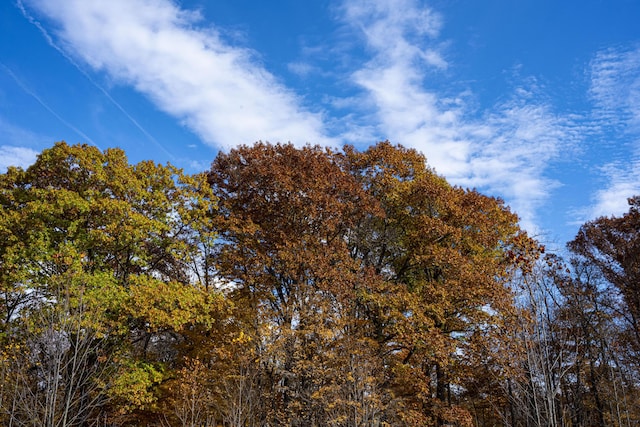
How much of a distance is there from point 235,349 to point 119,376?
11.9 feet

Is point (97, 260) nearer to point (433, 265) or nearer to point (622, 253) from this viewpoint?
point (433, 265)

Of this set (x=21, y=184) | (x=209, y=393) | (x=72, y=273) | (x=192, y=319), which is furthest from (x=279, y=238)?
(x=21, y=184)

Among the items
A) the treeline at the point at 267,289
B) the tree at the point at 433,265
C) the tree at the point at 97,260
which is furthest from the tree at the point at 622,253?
the tree at the point at 97,260

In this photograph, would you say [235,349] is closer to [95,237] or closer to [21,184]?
[95,237]

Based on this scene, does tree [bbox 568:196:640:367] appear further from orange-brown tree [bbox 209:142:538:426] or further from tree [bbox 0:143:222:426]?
tree [bbox 0:143:222:426]

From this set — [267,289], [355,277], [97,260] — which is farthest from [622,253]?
[97,260]

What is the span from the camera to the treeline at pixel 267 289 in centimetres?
1396

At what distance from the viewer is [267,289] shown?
17172 millimetres

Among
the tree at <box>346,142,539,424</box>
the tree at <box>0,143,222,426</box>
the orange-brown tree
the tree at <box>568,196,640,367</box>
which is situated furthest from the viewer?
the tree at <box>568,196,640,367</box>

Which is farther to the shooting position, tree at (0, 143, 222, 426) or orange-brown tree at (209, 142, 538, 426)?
orange-brown tree at (209, 142, 538, 426)

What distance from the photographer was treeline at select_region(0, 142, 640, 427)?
14.0 meters

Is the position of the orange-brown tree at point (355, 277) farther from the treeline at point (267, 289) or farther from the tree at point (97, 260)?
the tree at point (97, 260)

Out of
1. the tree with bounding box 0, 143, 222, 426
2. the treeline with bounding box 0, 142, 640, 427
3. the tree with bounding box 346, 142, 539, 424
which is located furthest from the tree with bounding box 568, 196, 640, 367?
the tree with bounding box 0, 143, 222, 426

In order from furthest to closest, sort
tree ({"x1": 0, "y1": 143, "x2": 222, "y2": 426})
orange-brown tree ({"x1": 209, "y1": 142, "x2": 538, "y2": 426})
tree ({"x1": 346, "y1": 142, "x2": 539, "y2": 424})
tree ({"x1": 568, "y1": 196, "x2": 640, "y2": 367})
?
1. tree ({"x1": 568, "y1": 196, "x2": 640, "y2": 367})
2. tree ({"x1": 346, "y1": 142, "x2": 539, "y2": 424})
3. orange-brown tree ({"x1": 209, "y1": 142, "x2": 538, "y2": 426})
4. tree ({"x1": 0, "y1": 143, "x2": 222, "y2": 426})
